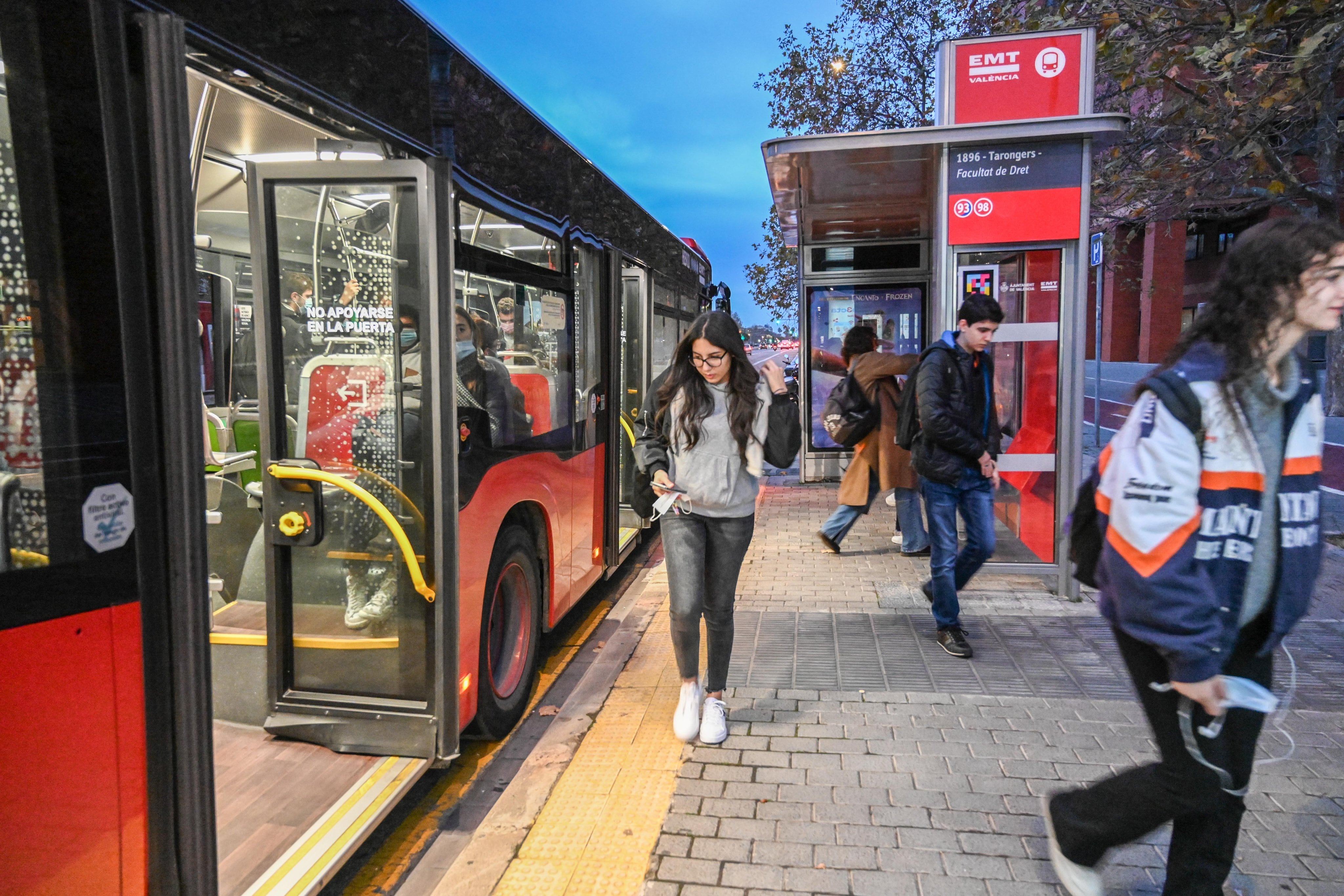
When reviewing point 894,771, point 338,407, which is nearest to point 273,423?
point 338,407

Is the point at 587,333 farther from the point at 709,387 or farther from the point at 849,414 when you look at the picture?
the point at 709,387

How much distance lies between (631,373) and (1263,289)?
591cm

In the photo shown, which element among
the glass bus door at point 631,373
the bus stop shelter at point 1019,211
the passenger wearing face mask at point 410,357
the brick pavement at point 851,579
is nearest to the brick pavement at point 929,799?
the brick pavement at point 851,579

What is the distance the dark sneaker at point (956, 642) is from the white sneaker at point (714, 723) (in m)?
1.50

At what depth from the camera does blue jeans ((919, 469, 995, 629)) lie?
185 inches

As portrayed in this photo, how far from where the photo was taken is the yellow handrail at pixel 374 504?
10.6 ft

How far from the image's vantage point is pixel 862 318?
11070 mm

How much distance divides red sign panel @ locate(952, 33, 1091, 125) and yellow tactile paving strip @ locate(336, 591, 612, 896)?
4.77 m

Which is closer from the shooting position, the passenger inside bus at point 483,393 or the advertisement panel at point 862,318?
the passenger inside bus at point 483,393

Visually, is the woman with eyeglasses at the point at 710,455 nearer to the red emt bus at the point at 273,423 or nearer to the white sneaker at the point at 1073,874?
the red emt bus at the point at 273,423

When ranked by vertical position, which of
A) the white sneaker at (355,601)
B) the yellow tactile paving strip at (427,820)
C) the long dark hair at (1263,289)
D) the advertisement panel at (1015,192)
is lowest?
the yellow tactile paving strip at (427,820)

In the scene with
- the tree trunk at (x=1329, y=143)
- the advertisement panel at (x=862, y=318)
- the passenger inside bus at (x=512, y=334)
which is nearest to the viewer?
the passenger inside bus at (x=512, y=334)

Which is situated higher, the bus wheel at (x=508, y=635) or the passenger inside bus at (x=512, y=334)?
the passenger inside bus at (x=512, y=334)

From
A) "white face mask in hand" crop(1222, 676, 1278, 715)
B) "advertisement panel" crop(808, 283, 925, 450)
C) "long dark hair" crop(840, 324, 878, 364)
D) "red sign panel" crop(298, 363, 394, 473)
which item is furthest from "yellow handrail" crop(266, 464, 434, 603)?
"advertisement panel" crop(808, 283, 925, 450)
